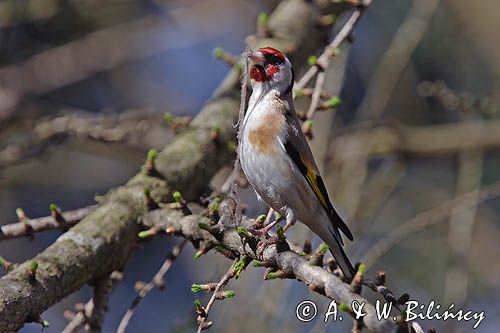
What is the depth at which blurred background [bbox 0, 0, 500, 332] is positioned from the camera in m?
4.64

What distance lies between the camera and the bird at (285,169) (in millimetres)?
3604

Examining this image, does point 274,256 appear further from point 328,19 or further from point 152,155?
point 328,19

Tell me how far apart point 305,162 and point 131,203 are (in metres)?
0.90

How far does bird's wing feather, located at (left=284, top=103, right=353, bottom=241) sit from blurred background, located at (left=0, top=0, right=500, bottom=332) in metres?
0.57

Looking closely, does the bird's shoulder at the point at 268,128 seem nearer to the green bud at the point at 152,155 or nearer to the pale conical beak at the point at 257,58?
the pale conical beak at the point at 257,58

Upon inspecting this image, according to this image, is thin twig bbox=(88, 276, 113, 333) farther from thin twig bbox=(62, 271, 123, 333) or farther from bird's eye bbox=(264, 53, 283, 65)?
bird's eye bbox=(264, 53, 283, 65)

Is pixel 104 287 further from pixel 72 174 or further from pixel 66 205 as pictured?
pixel 66 205

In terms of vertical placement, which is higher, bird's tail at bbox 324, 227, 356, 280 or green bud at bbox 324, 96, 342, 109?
green bud at bbox 324, 96, 342, 109

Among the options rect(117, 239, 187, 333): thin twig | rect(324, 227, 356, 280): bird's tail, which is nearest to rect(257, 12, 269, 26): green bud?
rect(324, 227, 356, 280): bird's tail

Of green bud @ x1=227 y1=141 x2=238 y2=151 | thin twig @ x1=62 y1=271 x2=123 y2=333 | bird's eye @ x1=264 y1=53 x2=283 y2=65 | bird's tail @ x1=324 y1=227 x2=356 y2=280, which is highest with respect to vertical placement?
bird's eye @ x1=264 y1=53 x2=283 y2=65

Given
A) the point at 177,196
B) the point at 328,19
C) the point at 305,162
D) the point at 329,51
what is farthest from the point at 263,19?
the point at 177,196

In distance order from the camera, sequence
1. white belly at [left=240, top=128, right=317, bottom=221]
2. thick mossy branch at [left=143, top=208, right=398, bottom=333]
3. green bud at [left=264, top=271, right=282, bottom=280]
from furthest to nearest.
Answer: white belly at [left=240, top=128, right=317, bottom=221], green bud at [left=264, top=271, right=282, bottom=280], thick mossy branch at [left=143, top=208, right=398, bottom=333]

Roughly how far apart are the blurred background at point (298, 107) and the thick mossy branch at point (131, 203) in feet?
1.44

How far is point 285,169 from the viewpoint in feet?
12.1
